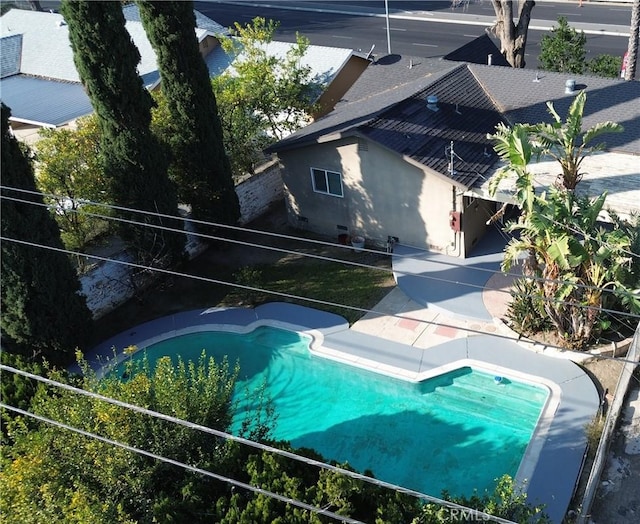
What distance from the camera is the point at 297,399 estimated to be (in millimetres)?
16406

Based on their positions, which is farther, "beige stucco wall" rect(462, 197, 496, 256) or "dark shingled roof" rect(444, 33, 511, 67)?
"dark shingled roof" rect(444, 33, 511, 67)

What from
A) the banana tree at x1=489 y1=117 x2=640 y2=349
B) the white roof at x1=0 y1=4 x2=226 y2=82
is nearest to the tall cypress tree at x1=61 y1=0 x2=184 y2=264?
the banana tree at x1=489 y1=117 x2=640 y2=349

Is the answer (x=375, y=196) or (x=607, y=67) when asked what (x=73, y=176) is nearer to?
(x=375, y=196)

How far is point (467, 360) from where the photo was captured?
16.3 metres

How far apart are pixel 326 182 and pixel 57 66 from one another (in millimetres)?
20814

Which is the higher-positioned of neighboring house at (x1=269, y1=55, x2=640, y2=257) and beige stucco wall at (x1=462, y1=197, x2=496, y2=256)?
neighboring house at (x1=269, y1=55, x2=640, y2=257)

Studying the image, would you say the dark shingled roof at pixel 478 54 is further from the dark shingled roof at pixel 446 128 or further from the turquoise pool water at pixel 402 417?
the turquoise pool water at pixel 402 417

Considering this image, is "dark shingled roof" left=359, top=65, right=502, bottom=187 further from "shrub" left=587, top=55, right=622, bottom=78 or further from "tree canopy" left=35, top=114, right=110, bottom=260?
"tree canopy" left=35, top=114, right=110, bottom=260

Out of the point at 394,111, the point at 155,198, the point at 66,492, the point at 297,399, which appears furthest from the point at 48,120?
the point at 66,492

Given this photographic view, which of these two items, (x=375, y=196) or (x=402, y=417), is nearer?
(x=402, y=417)

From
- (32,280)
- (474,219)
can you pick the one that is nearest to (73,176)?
(32,280)

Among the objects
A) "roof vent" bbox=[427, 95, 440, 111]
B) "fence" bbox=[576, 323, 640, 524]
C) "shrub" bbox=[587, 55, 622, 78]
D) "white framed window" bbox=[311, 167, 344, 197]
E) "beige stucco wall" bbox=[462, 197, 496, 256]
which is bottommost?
"fence" bbox=[576, 323, 640, 524]

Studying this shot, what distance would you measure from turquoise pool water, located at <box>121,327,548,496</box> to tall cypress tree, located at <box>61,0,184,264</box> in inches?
206

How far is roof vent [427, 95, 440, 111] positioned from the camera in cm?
2081
